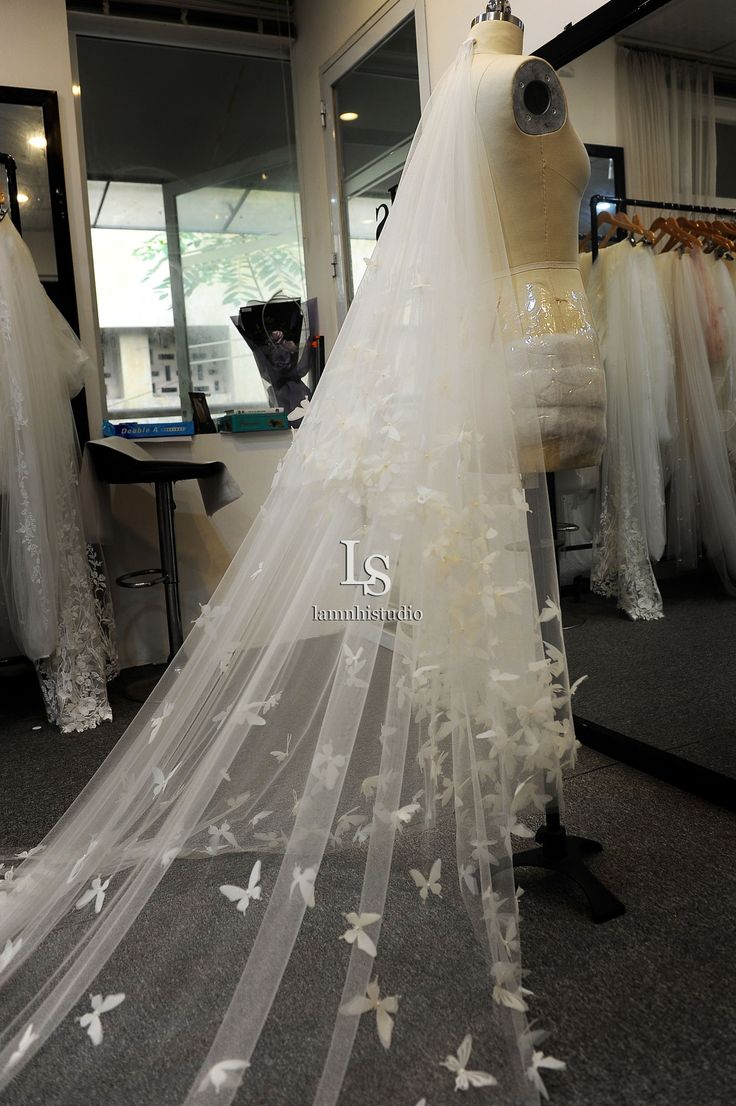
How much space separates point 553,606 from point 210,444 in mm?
2445

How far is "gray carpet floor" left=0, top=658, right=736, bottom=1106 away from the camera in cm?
117

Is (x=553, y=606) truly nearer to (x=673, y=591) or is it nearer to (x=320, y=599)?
(x=320, y=599)

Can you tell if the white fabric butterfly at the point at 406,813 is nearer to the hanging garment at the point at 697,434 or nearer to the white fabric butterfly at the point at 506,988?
the white fabric butterfly at the point at 506,988

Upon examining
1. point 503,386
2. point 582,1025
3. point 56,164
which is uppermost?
point 56,164

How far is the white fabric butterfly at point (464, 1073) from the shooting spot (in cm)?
114

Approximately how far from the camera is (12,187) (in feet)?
9.73

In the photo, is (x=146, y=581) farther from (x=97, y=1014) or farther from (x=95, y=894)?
(x=97, y=1014)

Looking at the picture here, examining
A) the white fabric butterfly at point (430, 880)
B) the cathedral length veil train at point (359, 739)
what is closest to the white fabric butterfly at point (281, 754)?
the cathedral length veil train at point (359, 739)

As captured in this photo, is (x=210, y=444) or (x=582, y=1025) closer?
(x=582, y=1025)

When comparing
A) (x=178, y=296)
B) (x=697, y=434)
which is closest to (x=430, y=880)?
(x=697, y=434)

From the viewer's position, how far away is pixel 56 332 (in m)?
2.92

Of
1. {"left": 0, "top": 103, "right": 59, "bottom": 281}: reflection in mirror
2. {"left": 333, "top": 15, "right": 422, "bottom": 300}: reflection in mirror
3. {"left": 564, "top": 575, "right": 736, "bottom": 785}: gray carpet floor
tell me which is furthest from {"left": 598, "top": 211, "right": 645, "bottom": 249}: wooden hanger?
{"left": 0, "top": 103, "right": 59, "bottom": 281}: reflection in mirror

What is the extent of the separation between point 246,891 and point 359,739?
34 cm

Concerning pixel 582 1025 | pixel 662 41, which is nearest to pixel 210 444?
pixel 662 41
